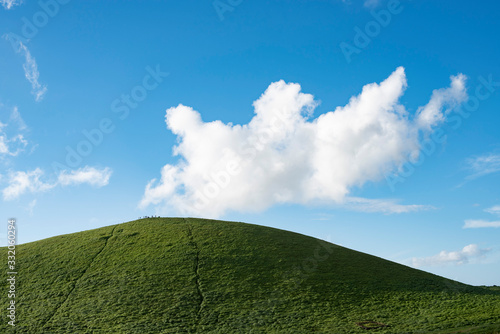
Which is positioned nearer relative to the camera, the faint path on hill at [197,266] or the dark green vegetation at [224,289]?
the dark green vegetation at [224,289]

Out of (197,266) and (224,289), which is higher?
(197,266)

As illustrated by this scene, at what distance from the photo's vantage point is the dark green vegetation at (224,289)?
3188 cm

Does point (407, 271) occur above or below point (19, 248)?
below

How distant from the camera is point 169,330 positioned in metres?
30.7

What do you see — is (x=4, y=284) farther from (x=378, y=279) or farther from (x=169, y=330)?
(x=378, y=279)

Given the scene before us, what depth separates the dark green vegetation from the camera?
105 feet

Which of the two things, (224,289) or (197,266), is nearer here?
(224,289)

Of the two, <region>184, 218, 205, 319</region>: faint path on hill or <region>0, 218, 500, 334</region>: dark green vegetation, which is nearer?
<region>0, 218, 500, 334</region>: dark green vegetation

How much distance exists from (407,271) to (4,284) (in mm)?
47958

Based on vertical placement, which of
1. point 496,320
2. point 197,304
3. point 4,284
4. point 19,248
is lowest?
point 496,320

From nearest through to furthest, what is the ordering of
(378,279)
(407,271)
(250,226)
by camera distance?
1. (378,279)
2. (407,271)
3. (250,226)

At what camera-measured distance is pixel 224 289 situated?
3759 centimetres

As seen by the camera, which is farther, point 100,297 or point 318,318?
point 100,297

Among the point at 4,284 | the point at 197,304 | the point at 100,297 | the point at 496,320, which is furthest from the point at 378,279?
the point at 4,284
